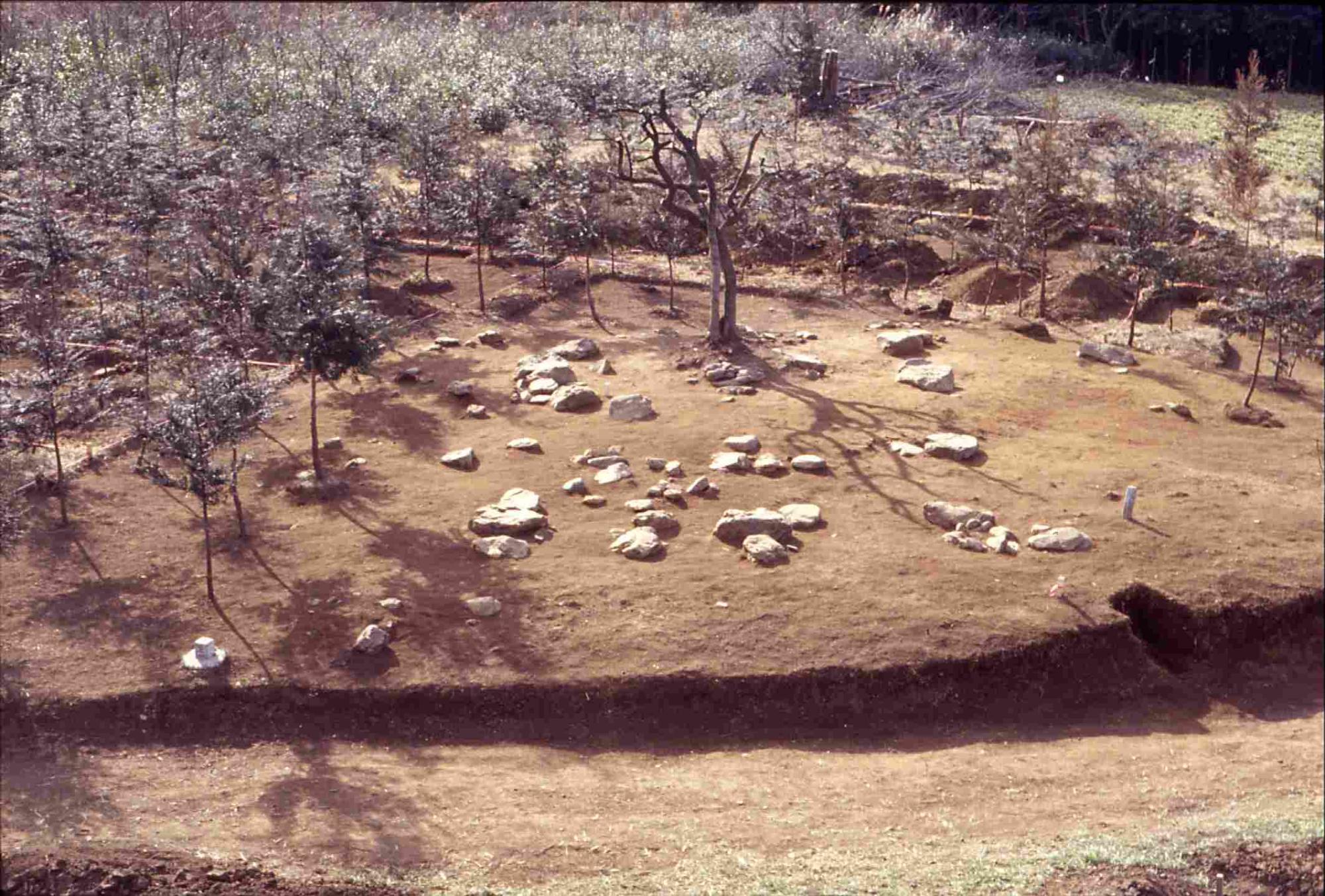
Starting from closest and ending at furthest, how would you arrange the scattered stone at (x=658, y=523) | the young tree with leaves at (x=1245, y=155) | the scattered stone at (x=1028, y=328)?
1. the scattered stone at (x=658, y=523)
2. the scattered stone at (x=1028, y=328)
3. the young tree with leaves at (x=1245, y=155)

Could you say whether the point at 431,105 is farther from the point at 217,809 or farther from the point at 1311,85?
the point at 1311,85

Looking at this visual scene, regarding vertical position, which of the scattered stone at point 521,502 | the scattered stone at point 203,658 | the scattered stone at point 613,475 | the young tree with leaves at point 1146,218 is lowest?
the scattered stone at point 203,658

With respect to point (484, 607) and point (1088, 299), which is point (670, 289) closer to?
point (1088, 299)

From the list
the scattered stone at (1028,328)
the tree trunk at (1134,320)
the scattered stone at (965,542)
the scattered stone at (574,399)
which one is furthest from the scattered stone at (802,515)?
the tree trunk at (1134,320)

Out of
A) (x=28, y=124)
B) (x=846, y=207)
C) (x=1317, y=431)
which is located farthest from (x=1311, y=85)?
(x=28, y=124)

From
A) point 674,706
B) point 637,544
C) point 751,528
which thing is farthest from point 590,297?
point 674,706

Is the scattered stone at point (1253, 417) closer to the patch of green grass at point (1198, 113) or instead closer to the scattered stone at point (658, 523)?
the scattered stone at point (658, 523)
